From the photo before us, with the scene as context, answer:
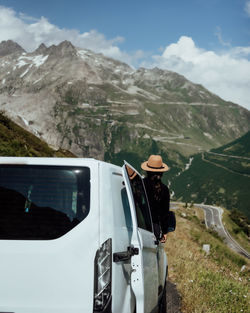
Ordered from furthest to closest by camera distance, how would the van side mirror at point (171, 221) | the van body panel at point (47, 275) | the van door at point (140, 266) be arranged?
the van side mirror at point (171, 221)
the van door at point (140, 266)
the van body panel at point (47, 275)

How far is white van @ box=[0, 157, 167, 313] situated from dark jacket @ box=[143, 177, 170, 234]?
2242 mm

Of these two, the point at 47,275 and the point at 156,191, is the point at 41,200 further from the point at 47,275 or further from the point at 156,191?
the point at 156,191

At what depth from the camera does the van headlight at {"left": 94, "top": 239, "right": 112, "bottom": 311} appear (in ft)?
9.07

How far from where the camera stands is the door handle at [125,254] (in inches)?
116

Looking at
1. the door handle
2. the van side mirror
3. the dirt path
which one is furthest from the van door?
the dirt path

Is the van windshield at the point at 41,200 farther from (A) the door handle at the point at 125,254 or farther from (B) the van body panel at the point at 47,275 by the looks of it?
(A) the door handle at the point at 125,254

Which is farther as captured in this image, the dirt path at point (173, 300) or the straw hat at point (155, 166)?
the dirt path at point (173, 300)

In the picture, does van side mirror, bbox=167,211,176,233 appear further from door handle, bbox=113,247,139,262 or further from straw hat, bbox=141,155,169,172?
door handle, bbox=113,247,139,262

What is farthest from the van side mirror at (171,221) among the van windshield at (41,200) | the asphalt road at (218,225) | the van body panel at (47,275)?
the asphalt road at (218,225)

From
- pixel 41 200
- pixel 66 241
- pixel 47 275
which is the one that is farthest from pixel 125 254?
pixel 41 200

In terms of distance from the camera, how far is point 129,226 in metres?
3.45

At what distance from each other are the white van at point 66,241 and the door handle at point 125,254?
1 cm

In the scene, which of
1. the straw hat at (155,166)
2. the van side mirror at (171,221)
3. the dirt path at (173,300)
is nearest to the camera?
the straw hat at (155,166)

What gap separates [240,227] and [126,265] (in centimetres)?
12739
